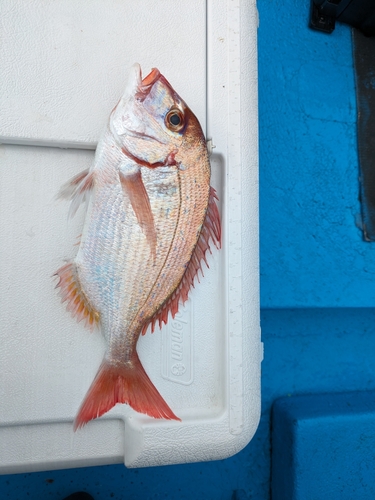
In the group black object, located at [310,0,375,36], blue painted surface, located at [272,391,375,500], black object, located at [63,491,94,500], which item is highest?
black object, located at [310,0,375,36]

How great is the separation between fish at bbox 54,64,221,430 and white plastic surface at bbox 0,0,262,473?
0.15 ft

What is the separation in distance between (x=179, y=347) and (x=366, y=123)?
1.38 meters

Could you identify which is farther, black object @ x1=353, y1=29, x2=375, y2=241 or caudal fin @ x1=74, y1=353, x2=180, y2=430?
black object @ x1=353, y1=29, x2=375, y2=241

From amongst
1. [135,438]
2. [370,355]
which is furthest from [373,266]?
[135,438]

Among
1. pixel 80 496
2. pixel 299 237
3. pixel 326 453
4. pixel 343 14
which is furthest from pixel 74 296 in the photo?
pixel 343 14

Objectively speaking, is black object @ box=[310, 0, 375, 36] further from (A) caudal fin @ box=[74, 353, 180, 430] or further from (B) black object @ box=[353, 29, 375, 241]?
(A) caudal fin @ box=[74, 353, 180, 430]

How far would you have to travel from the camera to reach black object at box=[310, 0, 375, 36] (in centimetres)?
167

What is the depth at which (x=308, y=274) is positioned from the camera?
167 centimetres

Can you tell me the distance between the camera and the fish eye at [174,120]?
0.96m

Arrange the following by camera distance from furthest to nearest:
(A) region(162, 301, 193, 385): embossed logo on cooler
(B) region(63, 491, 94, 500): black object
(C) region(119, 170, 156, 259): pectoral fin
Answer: (B) region(63, 491, 94, 500): black object
(A) region(162, 301, 193, 385): embossed logo on cooler
(C) region(119, 170, 156, 259): pectoral fin

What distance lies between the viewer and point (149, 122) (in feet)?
3.13

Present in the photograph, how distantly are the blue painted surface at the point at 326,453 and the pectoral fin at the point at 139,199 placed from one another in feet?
3.54

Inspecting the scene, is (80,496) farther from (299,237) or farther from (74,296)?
(299,237)

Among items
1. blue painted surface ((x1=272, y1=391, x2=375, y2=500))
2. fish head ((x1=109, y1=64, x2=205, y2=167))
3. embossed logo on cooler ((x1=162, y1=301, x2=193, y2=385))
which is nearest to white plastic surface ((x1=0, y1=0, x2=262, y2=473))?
embossed logo on cooler ((x1=162, y1=301, x2=193, y2=385))
